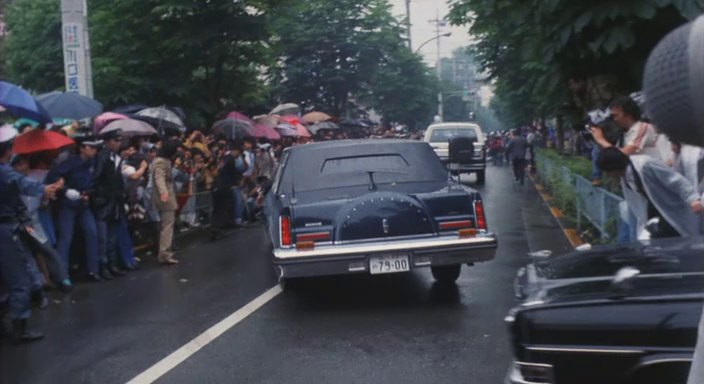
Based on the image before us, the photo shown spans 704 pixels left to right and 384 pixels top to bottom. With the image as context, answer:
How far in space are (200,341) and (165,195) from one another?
478cm

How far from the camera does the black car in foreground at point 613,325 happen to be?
3.59 metres

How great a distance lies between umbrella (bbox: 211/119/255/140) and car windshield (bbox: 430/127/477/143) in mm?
10914

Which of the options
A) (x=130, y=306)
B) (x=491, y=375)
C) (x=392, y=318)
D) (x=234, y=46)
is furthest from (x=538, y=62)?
(x=234, y=46)

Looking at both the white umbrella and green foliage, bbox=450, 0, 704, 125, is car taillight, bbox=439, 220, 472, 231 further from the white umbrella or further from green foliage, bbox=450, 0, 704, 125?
the white umbrella

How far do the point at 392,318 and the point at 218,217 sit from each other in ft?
25.7

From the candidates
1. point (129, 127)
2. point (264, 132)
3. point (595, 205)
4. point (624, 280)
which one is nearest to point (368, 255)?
point (624, 280)

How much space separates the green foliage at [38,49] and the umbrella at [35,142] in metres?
20.3

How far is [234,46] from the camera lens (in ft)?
65.6

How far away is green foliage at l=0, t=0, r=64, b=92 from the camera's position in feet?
95.0

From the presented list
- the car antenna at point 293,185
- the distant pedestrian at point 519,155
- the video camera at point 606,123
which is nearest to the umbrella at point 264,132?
the distant pedestrian at point 519,155

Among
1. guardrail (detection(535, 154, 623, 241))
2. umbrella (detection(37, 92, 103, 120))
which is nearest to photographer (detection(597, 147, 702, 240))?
guardrail (detection(535, 154, 623, 241))

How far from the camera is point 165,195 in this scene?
11.9 metres

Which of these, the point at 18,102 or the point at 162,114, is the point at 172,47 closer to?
the point at 162,114

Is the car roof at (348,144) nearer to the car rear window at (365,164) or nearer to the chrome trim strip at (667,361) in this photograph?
the car rear window at (365,164)
